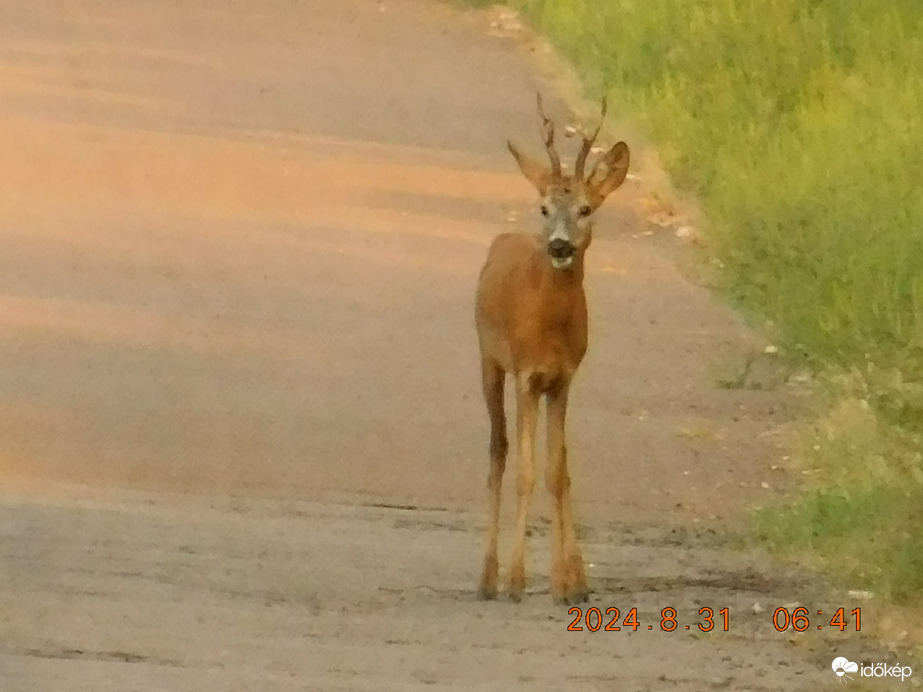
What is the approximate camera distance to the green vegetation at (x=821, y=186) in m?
11.4

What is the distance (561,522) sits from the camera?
9414mm

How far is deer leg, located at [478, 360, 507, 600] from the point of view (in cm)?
946

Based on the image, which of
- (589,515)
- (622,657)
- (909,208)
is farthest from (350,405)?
(622,657)

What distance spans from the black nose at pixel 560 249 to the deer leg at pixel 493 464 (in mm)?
715

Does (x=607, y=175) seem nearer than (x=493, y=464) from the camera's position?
Yes

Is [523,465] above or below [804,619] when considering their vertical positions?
above

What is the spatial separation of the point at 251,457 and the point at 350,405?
1.47 m

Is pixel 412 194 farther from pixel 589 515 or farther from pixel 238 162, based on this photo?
pixel 589 515

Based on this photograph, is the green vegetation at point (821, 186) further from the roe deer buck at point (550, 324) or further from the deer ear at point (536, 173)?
the deer ear at point (536, 173)

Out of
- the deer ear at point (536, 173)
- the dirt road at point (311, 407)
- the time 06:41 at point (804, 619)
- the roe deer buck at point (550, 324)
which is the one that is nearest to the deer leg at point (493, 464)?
the roe deer buck at point (550, 324)

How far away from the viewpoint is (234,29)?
30.5 meters

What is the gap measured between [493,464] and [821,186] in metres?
7.29
